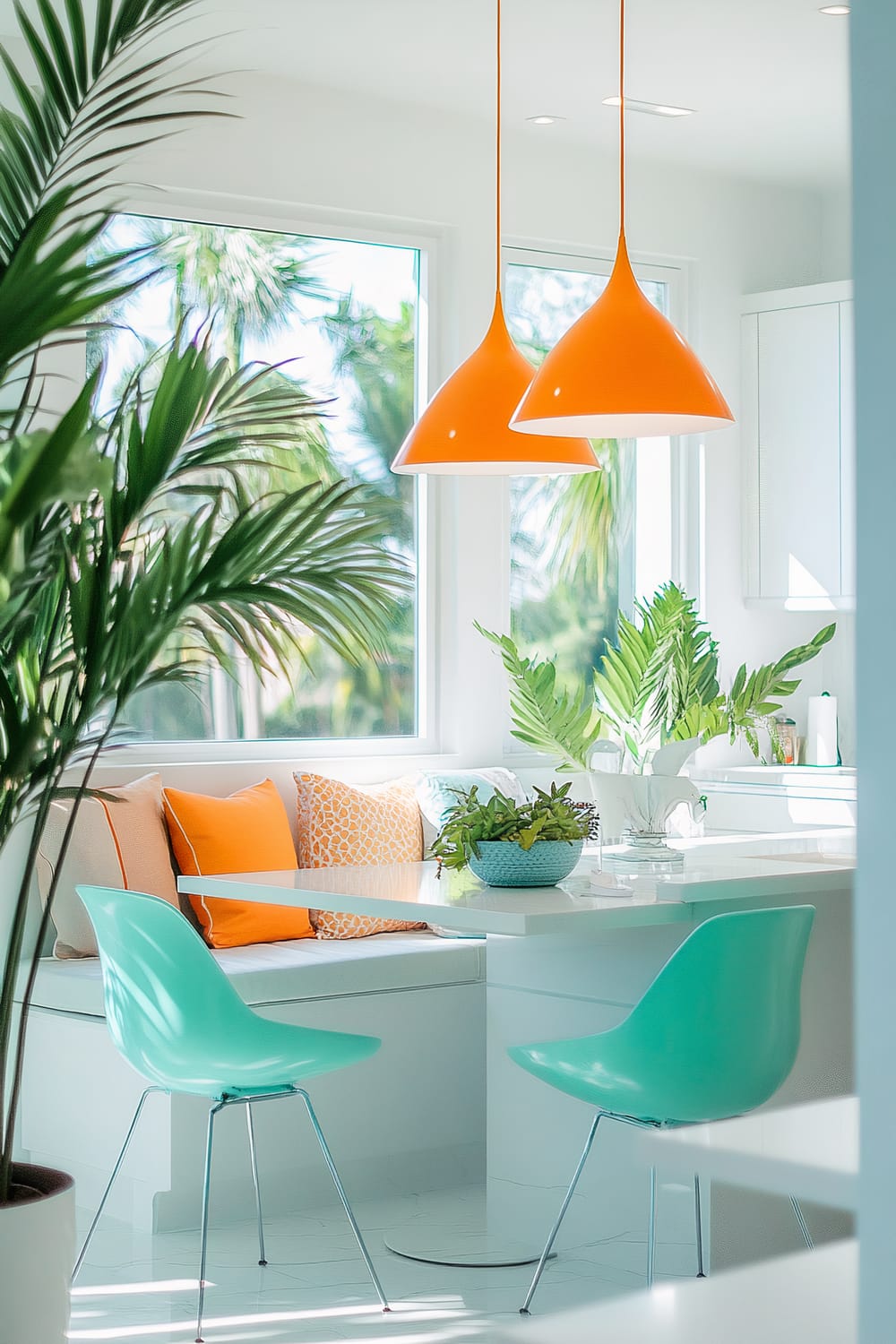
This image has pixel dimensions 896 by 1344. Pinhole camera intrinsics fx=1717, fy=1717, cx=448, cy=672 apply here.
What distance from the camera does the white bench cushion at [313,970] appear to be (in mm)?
4176

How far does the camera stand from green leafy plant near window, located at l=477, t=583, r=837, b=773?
541 centimetres

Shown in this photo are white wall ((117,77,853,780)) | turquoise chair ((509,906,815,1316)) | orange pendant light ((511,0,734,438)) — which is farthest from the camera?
white wall ((117,77,853,780))

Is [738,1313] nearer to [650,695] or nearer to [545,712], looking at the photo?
[545,712]

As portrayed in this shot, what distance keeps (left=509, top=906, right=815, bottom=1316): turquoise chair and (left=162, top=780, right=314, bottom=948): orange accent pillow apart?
Result: 1.60m

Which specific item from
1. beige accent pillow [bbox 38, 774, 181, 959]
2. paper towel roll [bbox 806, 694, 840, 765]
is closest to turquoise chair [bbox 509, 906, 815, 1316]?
beige accent pillow [bbox 38, 774, 181, 959]

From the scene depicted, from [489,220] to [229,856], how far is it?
7.73ft

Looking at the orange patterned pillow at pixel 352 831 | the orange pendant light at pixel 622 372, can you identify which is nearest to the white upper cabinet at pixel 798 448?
the orange patterned pillow at pixel 352 831

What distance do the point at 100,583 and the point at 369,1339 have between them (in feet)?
5.14

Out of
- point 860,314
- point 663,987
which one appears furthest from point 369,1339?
point 860,314

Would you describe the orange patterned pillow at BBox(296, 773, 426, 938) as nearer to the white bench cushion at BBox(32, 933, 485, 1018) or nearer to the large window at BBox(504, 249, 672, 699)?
the white bench cushion at BBox(32, 933, 485, 1018)

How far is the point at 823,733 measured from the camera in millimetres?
6258

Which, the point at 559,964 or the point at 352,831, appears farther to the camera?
the point at 352,831

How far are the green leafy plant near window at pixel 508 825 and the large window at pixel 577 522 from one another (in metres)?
2.26

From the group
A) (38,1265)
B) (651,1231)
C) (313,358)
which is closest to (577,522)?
(313,358)
